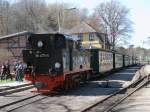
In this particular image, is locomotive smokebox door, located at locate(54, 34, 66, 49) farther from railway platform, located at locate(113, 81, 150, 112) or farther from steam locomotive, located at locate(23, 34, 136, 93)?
railway platform, located at locate(113, 81, 150, 112)

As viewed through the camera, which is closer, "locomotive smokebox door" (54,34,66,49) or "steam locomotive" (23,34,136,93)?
"steam locomotive" (23,34,136,93)

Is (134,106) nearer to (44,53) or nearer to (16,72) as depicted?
(44,53)

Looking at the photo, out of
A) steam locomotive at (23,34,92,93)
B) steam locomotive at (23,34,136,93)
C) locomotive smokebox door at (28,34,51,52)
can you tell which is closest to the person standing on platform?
steam locomotive at (23,34,136,93)

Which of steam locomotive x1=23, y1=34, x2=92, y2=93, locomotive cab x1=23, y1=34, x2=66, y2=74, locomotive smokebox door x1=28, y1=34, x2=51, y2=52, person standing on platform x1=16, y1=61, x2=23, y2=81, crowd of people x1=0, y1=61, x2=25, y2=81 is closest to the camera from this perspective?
steam locomotive x1=23, y1=34, x2=92, y2=93

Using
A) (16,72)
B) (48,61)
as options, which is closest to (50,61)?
(48,61)

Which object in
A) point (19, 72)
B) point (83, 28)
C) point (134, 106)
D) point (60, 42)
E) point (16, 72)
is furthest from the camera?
point (83, 28)

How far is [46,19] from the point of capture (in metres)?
102

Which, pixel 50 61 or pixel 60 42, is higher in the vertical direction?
pixel 60 42

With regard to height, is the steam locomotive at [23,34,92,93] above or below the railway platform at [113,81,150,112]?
above

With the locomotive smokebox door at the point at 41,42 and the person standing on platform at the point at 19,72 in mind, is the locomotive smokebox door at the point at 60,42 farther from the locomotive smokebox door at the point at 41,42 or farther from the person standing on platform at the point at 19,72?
the person standing on platform at the point at 19,72

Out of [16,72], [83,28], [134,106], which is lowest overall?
[134,106]

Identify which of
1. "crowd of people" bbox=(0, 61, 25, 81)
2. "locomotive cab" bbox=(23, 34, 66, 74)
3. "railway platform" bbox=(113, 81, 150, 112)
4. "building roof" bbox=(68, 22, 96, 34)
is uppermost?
"building roof" bbox=(68, 22, 96, 34)

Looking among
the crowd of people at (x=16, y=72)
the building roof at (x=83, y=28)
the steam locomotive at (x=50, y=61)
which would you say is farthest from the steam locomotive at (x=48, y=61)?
the building roof at (x=83, y=28)

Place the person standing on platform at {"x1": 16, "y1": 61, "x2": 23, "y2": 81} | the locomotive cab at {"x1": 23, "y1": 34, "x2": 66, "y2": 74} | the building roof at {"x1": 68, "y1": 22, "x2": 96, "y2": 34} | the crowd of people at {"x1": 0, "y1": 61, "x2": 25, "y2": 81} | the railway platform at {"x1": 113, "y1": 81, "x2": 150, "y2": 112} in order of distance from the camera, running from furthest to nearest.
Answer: the building roof at {"x1": 68, "y1": 22, "x2": 96, "y2": 34}
the crowd of people at {"x1": 0, "y1": 61, "x2": 25, "y2": 81}
the person standing on platform at {"x1": 16, "y1": 61, "x2": 23, "y2": 81}
the locomotive cab at {"x1": 23, "y1": 34, "x2": 66, "y2": 74}
the railway platform at {"x1": 113, "y1": 81, "x2": 150, "y2": 112}
